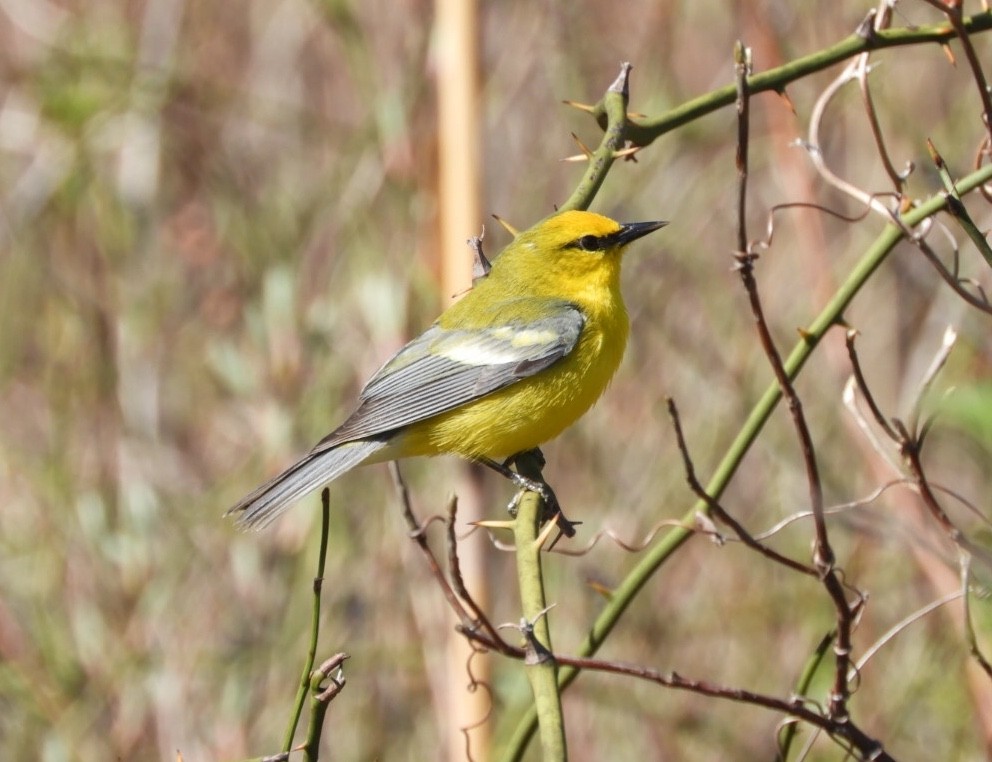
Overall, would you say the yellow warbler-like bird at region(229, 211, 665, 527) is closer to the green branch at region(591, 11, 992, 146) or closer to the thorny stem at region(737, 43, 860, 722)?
the green branch at region(591, 11, 992, 146)

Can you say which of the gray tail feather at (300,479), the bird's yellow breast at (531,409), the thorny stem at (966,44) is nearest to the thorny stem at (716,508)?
the thorny stem at (966,44)

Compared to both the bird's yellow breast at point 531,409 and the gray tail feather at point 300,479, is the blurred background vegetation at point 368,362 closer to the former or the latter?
the bird's yellow breast at point 531,409

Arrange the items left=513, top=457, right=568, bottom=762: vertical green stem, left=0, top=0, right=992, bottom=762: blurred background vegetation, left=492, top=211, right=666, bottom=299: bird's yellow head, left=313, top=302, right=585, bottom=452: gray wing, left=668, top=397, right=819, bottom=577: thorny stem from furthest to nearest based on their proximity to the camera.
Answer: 1. left=0, top=0, right=992, bottom=762: blurred background vegetation
2. left=492, top=211, right=666, bottom=299: bird's yellow head
3. left=313, top=302, right=585, bottom=452: gray wing
4. left=668, top=397, right=819, bottom=577: thorny stem
5. left=513, top=457, right=568, bottom=762: vertical green stem

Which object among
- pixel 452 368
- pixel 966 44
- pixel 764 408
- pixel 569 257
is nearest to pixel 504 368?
pixel 452 368

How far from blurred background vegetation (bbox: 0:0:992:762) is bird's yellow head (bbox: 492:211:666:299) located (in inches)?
16.1

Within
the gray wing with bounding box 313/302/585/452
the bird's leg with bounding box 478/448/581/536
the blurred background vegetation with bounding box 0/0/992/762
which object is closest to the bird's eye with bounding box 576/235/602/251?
the gray wing with bounding box 313/302/585/452

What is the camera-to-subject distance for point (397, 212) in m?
4.43

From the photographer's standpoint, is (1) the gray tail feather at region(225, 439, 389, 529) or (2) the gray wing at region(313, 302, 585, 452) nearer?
(1) the gray tail feather at region(225, 439, 389, 529)

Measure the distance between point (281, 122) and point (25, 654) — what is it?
Answer: 2427 millimetres

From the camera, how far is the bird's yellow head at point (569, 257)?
378cm

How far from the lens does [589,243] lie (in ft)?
12.6

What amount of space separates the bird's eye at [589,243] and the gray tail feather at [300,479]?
88 cm

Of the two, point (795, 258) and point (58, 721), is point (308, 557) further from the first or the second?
point (795, 258)

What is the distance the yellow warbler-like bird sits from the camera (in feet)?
11.3
